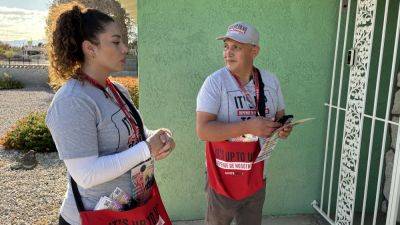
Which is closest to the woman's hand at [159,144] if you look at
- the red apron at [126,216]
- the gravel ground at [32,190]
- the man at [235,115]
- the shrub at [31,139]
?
the red apron at [126,216]

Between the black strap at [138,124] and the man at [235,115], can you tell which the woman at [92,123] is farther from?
the man at [235,115]

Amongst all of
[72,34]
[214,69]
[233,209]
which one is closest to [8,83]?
[214,69]

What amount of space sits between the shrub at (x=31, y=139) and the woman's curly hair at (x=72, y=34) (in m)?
5.92

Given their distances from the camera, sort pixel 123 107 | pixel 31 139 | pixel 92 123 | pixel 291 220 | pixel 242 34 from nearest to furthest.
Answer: pixel 92 123 → pixel 123 107 → pixel 242 34 → pixel 291 220 → pixel 31 139

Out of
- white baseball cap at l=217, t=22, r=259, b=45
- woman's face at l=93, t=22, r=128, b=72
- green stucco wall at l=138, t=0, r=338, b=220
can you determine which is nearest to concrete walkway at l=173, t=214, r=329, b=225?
green stucco wall at l=138, t=0, r=338, b=220

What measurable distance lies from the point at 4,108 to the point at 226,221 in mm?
12422

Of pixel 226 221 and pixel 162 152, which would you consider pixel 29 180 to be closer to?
pixel 226 221

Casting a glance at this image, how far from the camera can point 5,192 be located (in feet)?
16.5

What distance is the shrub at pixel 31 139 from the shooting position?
7.12m

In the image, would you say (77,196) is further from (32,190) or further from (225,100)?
(32,190)

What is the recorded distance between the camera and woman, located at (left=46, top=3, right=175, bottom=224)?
155 cm

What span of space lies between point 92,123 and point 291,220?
3.02m

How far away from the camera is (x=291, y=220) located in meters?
3.94

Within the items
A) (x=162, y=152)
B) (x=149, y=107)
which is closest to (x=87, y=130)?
(x=162, y=152)
